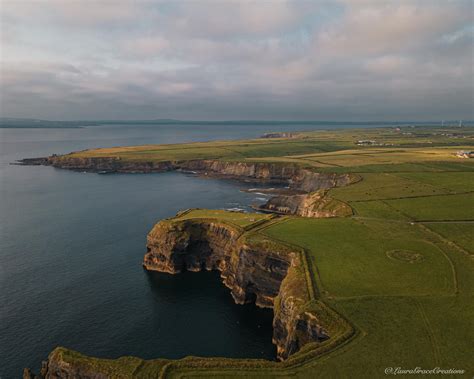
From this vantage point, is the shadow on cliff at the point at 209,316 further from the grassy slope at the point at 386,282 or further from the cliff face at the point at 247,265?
the grassy slope at the point at 386,282

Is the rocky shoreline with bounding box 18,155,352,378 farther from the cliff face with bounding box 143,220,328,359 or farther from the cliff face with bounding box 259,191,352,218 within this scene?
the cliff face with bounding box 259,191,352,218

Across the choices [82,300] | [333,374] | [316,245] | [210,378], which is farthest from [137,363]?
[316,245]

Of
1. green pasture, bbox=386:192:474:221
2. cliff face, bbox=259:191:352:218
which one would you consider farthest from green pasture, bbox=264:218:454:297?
cliff face, bbox=259:191:352:218

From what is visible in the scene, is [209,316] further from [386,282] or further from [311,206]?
[311,206]

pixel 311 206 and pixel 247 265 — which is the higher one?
pixel 311 206

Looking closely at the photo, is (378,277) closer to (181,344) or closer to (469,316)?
(469,316)

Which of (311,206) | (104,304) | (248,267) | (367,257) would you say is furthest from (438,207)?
(104,304)

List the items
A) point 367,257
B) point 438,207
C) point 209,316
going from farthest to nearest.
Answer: point 438,207
point 209,316
point 367,257

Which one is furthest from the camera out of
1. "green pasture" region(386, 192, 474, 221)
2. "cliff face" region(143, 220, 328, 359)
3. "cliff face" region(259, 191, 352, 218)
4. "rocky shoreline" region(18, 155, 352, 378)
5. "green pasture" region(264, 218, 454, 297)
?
"cliff face" region(259, 191, 352, 218)

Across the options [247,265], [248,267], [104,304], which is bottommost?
[104,304]
